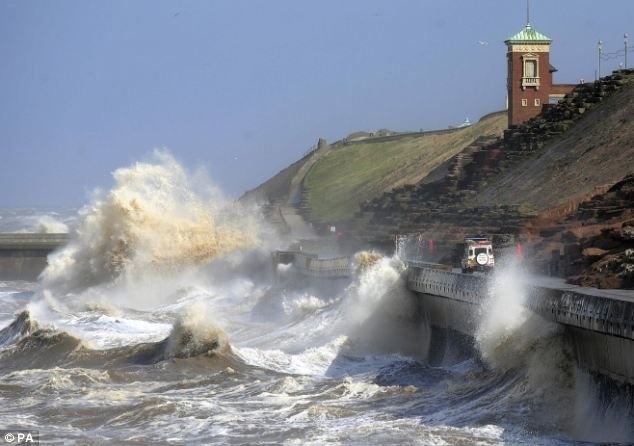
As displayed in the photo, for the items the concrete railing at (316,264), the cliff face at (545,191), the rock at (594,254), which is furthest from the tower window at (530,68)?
the rock at (594,254)

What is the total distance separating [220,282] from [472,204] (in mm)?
9549

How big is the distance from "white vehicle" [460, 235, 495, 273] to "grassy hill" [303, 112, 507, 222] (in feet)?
138

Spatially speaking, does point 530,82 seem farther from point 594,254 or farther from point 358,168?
point 594,254

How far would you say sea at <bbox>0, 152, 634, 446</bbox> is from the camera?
1812 cm

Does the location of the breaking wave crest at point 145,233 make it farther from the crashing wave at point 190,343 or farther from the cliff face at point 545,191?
the crashing wave at point 190,343

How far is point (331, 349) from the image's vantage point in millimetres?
27234

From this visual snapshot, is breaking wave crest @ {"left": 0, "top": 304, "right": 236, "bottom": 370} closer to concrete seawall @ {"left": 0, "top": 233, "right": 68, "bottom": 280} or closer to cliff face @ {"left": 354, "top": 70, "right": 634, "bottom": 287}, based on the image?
cliff face @ {"left": 354, "top": 70, "right": 634, "bottom": 287}

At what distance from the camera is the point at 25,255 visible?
62344mm

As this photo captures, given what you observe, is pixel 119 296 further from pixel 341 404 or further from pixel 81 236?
pixel 341 404

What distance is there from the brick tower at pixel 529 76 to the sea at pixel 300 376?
67.8 ft

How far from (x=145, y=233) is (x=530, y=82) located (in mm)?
19303

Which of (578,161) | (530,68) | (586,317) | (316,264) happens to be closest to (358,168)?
(530,68)

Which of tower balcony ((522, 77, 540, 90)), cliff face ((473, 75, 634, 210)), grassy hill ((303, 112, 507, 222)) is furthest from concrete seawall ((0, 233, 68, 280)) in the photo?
tower balcony ((522, 77, 540, 90))

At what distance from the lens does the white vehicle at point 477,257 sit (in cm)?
2705
